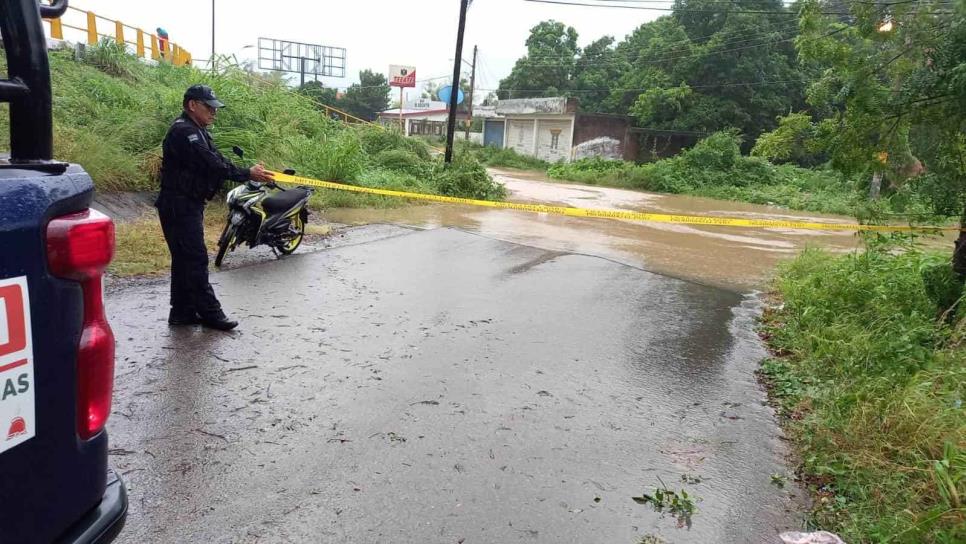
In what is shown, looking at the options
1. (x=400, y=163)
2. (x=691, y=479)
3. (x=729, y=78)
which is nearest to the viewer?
(x=691, y=479)

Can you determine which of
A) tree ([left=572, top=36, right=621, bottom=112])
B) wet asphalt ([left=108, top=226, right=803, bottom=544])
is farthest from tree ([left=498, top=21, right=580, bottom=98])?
wet asphalt ([left=108, top=226, right=803, bottom=544])

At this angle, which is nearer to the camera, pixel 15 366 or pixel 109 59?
pixel 15 366

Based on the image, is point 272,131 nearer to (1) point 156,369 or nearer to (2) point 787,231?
(1) point 156,369

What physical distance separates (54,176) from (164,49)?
3110 centimetres

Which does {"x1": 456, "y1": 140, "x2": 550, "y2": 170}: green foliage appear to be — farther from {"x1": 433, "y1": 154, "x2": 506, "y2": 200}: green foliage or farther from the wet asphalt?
the wet asphalt

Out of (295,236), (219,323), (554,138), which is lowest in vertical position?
(219,323)

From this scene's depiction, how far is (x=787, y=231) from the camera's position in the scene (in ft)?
49.5

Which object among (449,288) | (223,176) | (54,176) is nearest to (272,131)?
(449,288)

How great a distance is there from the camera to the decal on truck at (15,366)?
4.29 ft

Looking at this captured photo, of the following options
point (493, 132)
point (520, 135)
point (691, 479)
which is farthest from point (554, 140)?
point (691, 479)

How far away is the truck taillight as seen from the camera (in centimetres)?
145

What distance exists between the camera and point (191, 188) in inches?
184

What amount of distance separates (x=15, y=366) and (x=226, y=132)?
34.9 ft

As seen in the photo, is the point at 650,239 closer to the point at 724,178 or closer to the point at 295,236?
the point at 295,236
